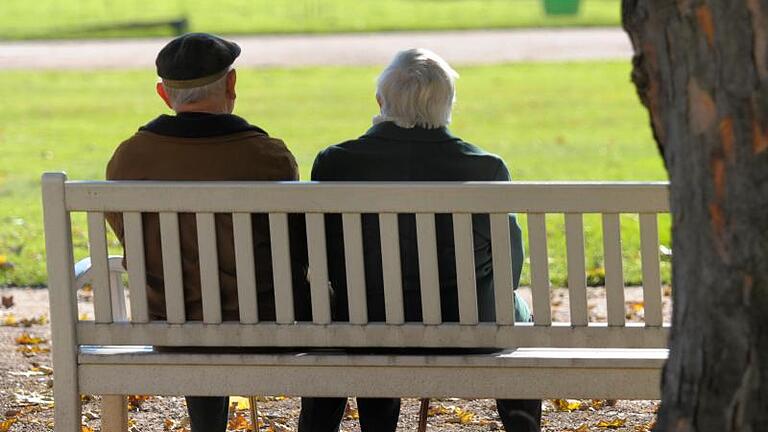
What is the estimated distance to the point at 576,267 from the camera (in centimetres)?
373

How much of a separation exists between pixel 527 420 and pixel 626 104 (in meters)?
12.8

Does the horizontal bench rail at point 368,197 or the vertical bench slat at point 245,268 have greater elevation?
the horizontal bench rail at point 368,197

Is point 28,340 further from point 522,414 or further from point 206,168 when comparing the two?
point 522,414

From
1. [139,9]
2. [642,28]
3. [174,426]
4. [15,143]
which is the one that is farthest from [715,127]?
[139,9]

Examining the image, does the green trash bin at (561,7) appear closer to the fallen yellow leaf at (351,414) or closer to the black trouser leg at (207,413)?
the fallen yellow leaf at (351,414)

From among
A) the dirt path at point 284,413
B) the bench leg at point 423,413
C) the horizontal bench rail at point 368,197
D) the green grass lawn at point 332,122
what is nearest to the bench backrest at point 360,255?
the horizontal bench rail at point 368,197

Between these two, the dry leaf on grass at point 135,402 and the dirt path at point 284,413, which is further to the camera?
the dry leaf on grass at point 135,402

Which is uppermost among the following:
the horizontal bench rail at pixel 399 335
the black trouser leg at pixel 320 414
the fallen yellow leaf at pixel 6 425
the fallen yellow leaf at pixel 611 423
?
the horizontal bench rail at pixel 399 335

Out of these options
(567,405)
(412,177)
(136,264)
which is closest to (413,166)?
(412,177)

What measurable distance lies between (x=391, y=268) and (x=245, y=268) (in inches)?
14.9

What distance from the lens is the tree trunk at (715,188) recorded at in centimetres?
271

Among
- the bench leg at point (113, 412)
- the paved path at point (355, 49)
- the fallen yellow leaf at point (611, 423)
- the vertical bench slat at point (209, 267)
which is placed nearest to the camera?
the vertical bench slat at point (209, 267)

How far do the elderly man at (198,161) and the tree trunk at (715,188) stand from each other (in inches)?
54.3

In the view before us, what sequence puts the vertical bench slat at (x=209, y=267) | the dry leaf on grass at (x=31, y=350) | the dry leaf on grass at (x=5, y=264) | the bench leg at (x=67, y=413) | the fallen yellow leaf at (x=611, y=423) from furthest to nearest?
the dry leaf on grass at (x=5, y=264) < the dry leaf on grass at (x=31, y=350) < the fallen yellow leaf at (x=611, y=423) < the bench leg at (x=67, y=413) < the vertical bench slat at (x=209, y=267)
